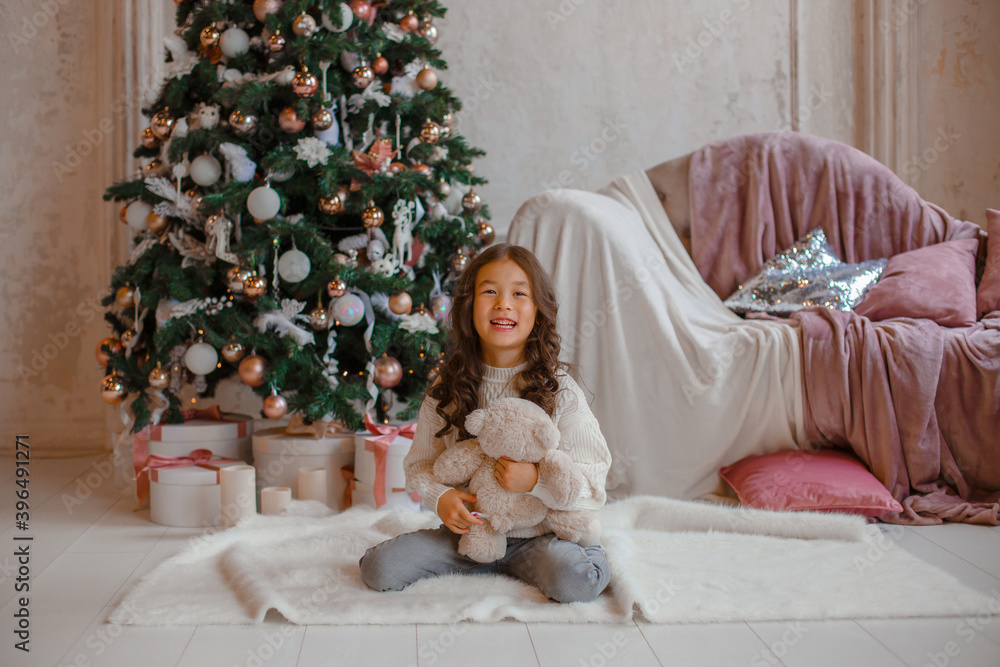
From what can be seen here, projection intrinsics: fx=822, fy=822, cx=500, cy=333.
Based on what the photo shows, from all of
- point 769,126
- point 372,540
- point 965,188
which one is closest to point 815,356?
point 372,540

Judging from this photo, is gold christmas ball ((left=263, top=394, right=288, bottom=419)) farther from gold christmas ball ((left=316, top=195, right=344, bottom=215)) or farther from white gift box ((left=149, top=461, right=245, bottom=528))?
gold christmas ball ((left=316, top=195, right=344, bottom=215))

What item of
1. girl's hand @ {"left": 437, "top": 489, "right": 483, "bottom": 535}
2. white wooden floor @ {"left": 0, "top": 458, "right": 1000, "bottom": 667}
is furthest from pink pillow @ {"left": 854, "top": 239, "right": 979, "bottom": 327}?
girl's hand @ {"left": 437, "top": 489, "right": 483, "bottom": 535}

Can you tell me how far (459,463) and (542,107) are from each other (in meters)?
2.22

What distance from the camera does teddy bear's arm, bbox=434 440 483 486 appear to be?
4.99 ft

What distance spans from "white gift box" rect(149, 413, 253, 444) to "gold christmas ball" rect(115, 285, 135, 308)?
0.36 metres

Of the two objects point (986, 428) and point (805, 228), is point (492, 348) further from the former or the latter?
→ point (805, 228)

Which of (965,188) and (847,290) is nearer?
(847,290)

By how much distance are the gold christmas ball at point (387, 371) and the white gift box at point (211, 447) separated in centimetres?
49

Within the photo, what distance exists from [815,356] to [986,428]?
472 millimetres

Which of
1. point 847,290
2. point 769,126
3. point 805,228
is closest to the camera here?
point 847,290


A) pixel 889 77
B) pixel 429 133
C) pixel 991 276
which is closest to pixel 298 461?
pixel 429 133

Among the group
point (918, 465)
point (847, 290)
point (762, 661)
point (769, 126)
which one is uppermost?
point (769, 126)

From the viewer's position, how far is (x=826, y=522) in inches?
75.0

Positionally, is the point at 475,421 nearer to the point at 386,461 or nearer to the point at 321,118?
the point at 386,461
